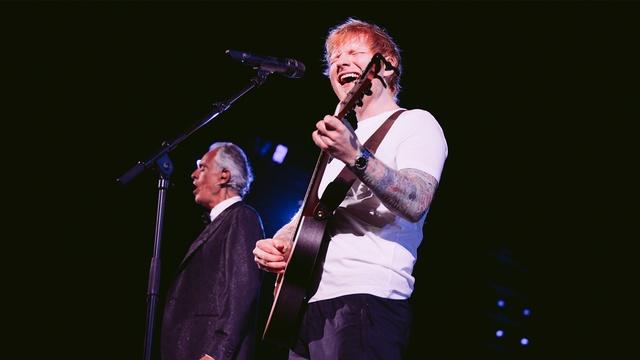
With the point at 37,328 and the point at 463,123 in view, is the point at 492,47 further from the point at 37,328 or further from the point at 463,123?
the point at 37,328

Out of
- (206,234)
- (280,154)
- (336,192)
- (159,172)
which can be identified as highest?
(280,154)

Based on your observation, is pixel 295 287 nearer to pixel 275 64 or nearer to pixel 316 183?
pixel 316 183

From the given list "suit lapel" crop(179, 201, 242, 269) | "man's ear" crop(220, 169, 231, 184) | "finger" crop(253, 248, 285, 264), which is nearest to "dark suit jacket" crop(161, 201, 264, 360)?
"suit lapel" crop(179, 201, 242, 269)

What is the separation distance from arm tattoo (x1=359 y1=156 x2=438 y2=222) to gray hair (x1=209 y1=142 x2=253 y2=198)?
2.70 m

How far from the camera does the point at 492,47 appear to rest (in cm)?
516

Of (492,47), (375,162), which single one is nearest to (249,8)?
(492,47)

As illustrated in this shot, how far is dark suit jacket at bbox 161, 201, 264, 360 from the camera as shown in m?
3.23

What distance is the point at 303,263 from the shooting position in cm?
181

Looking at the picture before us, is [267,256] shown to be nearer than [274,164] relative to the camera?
Yes

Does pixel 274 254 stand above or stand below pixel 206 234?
above

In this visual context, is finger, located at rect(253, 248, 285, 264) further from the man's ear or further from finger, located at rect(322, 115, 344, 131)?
the man's ear

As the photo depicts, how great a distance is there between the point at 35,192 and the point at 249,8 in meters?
2.48

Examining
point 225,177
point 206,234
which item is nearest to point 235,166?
point 225,177

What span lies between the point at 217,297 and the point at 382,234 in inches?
71.6
